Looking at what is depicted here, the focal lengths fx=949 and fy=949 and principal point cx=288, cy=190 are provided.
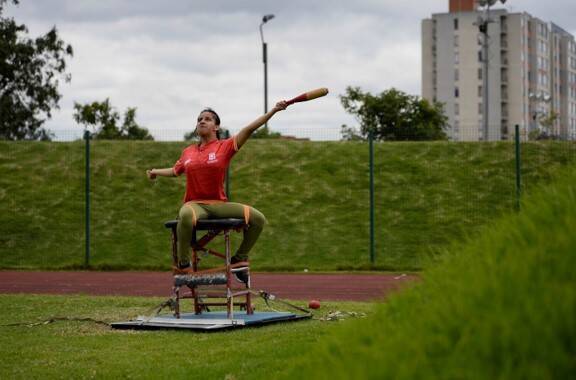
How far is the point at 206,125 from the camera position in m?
9.59

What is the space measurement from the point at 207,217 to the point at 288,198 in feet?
54.7

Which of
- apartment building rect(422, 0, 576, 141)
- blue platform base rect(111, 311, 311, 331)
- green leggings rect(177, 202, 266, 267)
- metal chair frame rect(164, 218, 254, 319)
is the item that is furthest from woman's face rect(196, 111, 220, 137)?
apartment building rect(422, 0, 576, 141)

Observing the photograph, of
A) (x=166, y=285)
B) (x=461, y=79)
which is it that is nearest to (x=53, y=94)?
(x=166, y=285)

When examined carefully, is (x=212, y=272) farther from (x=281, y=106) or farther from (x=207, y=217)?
(x=281, y=106)

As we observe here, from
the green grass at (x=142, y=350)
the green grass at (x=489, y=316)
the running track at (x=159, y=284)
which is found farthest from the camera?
the running track at (x=159, y=284)

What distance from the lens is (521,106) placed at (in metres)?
122

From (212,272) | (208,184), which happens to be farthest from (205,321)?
(208,184)

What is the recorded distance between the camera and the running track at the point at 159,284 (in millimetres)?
14844

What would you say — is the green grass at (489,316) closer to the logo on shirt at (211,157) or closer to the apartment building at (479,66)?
the logo on shirt at (211,157)

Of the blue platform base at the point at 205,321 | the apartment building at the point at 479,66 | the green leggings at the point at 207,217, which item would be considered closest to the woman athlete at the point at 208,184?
the green leggings at the point at 207,217

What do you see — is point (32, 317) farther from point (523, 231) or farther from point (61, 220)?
point (61, 220)

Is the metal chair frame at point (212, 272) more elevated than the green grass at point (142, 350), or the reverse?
the metal chair frame at point (212, 272)

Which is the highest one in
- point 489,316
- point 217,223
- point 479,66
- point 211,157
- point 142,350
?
point 479,66

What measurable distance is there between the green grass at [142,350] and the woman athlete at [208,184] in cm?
101
